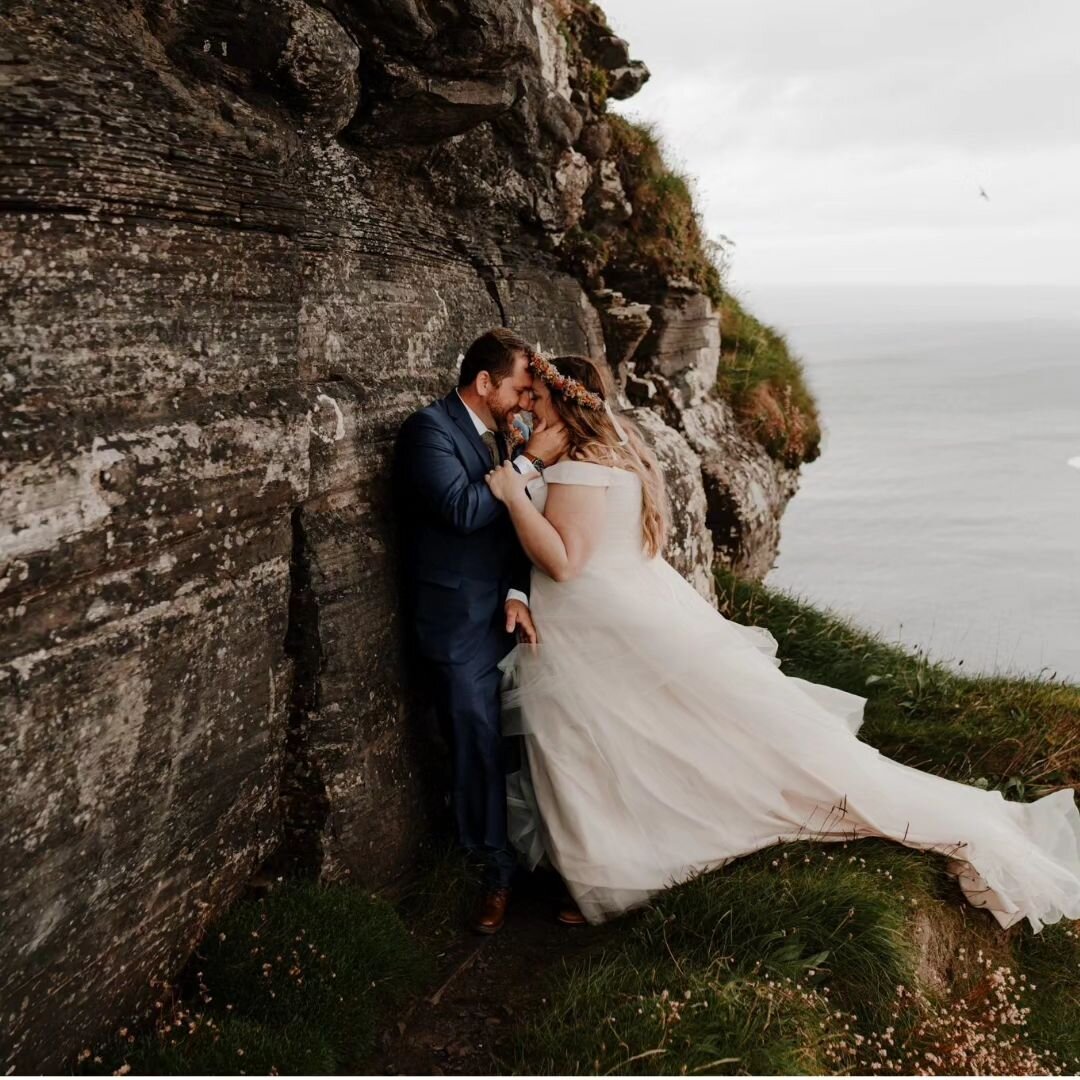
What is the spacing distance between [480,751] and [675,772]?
3.47ft

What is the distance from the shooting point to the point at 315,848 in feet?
17.3

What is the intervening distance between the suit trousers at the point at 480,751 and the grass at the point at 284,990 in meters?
0.72

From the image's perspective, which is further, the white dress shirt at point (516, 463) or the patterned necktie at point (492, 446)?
the patterned necktie at point (492, 446)

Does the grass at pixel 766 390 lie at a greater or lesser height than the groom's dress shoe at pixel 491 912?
greater

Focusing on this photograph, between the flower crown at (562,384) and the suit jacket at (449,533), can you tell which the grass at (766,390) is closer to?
the flower crown at (562,384)

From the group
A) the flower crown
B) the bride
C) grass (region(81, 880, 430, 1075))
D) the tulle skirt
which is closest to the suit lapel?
the bride

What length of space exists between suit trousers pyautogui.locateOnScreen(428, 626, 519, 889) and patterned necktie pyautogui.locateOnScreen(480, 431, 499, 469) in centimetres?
95

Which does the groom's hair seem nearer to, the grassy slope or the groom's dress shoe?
the groom's dress shoe

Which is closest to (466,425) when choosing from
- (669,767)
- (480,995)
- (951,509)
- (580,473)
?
(580,473)

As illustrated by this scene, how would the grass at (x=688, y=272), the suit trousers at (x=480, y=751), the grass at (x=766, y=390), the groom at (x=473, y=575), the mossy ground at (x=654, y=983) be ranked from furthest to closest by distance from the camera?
the grass at (x=766, y=390) < the grass at (x=688, y=272) < the suit trousers at (x=480, y=751) < the groom at (x=473, y=575) < the mossy ground at (x=654, y=983)

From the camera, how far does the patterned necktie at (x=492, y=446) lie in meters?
5.85

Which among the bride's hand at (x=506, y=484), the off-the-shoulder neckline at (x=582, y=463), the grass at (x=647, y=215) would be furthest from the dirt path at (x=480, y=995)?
the grass at (x=647, y=215)

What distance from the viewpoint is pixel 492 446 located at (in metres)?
6.10

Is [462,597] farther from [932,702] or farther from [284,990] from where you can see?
[932,702]
